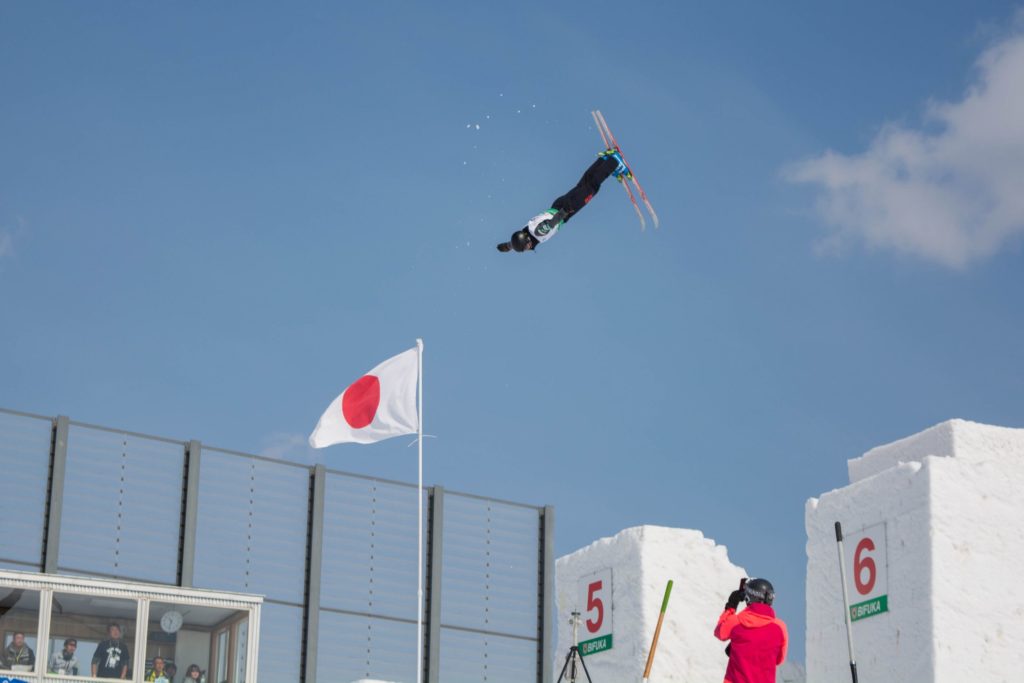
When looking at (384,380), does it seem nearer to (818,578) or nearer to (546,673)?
(546,673)

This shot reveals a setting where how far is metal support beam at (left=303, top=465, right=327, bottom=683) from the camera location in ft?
75.5

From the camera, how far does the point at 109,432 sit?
22109 mm

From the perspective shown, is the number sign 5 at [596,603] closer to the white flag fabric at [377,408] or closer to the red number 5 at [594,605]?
the red number 5 at [594,605]

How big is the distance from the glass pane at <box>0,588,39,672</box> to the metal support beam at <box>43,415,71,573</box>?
421 centimetres

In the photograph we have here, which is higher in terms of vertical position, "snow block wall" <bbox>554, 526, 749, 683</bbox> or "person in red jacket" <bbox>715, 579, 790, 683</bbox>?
"snow block wall" <bbox>554, 526, 749, 683</bbox>

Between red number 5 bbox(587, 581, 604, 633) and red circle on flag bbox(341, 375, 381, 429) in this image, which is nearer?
red circle on flag bbox(341, 375, 381, 429)

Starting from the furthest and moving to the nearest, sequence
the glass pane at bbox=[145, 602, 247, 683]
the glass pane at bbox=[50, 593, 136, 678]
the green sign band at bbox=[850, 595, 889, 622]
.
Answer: the green sign band at bbox=[850, 595, 889, 622] → the glass pane at bbox=[145, 602, 247, 683] → the glass pane at bbox=[50, 593, 136, 678]

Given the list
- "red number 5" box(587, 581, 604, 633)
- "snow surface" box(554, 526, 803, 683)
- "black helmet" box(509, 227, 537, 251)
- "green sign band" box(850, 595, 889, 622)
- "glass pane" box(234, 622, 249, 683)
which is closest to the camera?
"glass pane" box(234, 622, 249, 683)

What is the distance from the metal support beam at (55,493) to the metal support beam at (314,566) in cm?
395

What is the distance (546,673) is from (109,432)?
8.25 m

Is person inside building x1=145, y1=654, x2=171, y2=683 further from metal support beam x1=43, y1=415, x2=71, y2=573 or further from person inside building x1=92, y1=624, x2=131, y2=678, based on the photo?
metal support beam x1=43, y1=415, x2=71, y2=573

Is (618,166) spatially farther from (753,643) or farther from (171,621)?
(753,643)

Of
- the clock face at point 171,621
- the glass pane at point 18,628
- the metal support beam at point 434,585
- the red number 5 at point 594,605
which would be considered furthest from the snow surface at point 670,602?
the glass pane at point 18,628

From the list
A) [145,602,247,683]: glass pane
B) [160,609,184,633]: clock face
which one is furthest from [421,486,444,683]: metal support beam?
[160,609,184,633]: clock face
